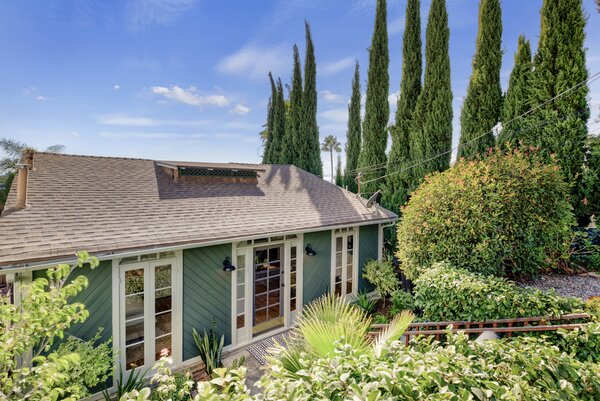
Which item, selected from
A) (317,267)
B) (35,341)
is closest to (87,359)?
(35,341)

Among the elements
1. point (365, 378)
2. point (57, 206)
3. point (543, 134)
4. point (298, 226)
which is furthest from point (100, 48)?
point (543, 134)

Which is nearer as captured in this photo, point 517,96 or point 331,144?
point 517,96

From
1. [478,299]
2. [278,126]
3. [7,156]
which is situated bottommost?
[478,299]

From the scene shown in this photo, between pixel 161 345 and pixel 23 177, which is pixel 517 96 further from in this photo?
pixel 23 177

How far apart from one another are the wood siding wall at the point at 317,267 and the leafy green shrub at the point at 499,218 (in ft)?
8.50

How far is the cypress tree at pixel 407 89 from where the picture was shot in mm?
12570

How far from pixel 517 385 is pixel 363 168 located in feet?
42.3

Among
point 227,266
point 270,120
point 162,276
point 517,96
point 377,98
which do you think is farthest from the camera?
point 270,120

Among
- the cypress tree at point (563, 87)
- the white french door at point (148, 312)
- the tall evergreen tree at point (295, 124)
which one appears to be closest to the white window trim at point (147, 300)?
the white french door at point (148, 312)

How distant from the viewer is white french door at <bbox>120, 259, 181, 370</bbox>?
16.9 ft

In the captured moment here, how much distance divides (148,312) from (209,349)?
1.51m

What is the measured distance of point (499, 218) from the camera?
21.1ft

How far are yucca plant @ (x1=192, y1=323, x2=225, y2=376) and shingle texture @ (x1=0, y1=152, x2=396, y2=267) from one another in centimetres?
208

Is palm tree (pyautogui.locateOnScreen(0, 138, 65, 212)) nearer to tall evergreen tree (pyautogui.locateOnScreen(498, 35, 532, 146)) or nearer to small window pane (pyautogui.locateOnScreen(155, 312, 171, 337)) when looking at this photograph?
small window pane (pyautogui.locateOnScreen(155, 312, 171, 337))
